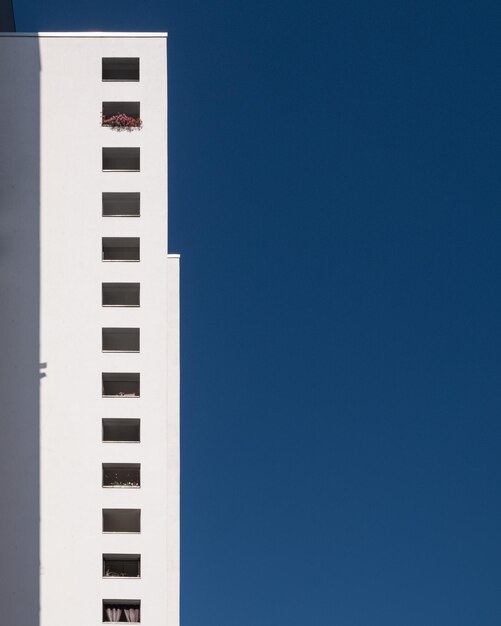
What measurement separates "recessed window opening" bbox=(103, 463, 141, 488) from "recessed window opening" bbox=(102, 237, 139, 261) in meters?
8.52

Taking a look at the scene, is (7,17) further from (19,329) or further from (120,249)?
(19,329)

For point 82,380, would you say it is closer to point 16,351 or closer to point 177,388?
point 16,351

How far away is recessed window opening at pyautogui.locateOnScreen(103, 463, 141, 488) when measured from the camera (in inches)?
1457

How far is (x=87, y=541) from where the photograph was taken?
36.2m

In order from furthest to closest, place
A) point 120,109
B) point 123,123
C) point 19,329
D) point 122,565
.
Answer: point 120,109 → point 123,123 → point 19,329 → point 122,565

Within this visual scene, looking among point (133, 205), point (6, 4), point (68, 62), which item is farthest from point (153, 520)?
point (6, 4)

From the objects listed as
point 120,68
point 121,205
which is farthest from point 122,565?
point 120,68

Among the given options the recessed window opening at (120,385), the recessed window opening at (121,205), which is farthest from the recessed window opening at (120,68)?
the recessed window opening at (120,385)

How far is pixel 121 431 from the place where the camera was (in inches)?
1496

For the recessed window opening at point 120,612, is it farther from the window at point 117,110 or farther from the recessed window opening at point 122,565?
the window at point 117,110

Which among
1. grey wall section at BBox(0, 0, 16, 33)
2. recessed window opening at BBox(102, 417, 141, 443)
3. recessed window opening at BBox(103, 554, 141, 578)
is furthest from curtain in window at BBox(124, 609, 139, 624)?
grey wall section at BBox(0, 0, 16, 33)

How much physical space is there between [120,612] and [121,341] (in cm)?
1053

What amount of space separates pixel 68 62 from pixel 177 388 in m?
14.8

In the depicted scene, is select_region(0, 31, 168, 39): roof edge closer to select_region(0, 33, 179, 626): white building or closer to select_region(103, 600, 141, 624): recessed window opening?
select_region(0, 33, 179, 626): white building
